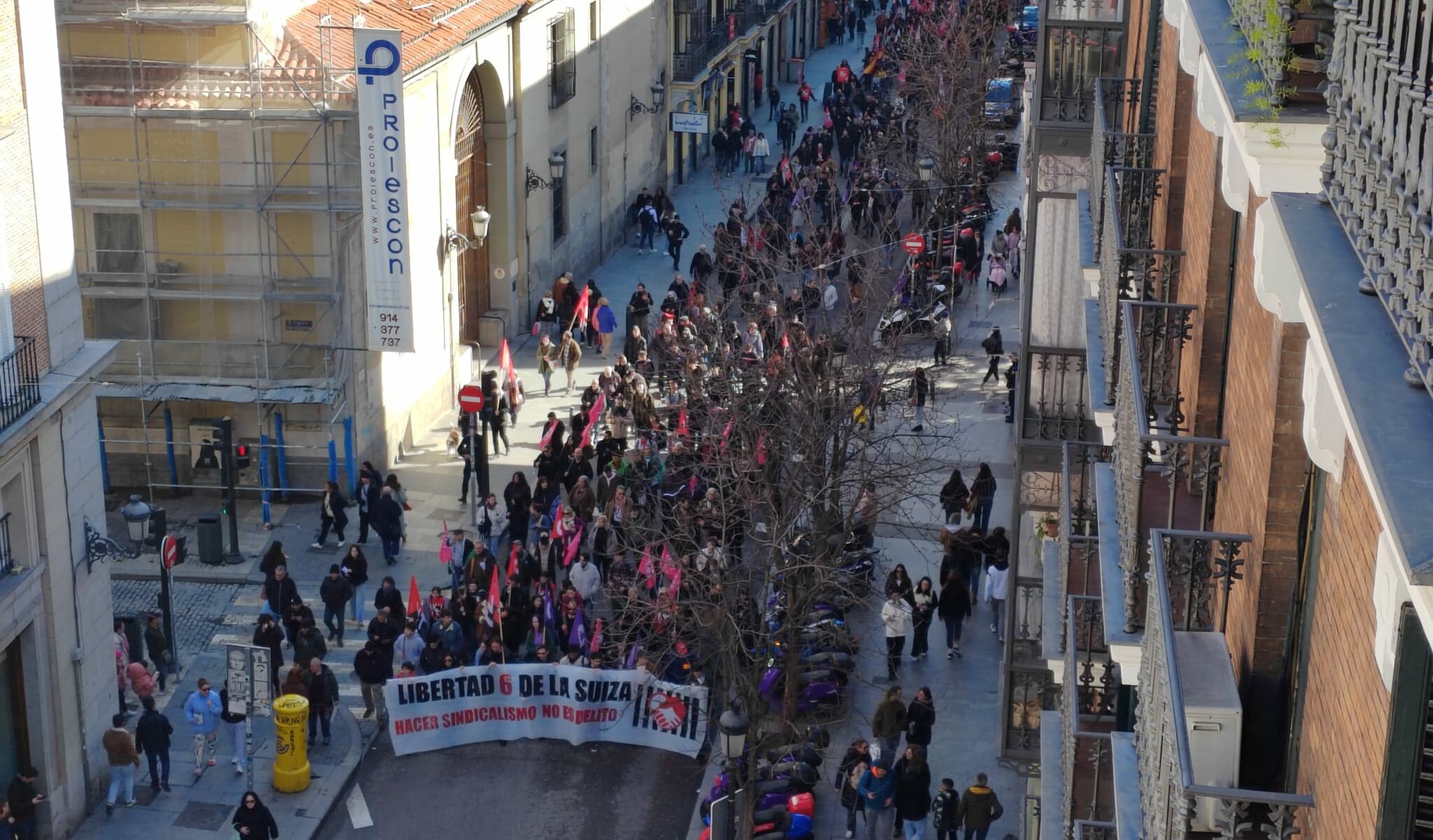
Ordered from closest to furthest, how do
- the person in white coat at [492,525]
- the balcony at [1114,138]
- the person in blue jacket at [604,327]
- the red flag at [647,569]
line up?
the balcony at [1114,138]
the red flag at [647,569]
the person in white coat at [492,525]
the person in blue jacket at [604,327]

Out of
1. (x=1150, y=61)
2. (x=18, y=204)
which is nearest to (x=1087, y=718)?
(x=1150, y=61)

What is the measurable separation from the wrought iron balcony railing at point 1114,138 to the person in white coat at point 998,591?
7.24 meters

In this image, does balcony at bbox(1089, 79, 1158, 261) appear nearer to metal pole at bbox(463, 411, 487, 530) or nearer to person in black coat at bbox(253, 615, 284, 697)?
person in black coat at bbox(253, 615, 284, 697)

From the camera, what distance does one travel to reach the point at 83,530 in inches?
874

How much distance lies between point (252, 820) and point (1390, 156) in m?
16.4

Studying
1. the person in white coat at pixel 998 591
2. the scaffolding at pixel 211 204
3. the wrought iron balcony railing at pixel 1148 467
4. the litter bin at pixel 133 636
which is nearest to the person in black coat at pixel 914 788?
the person in white coat at pixel 998 591

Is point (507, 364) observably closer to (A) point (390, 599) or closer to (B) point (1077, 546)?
(A) point (390, 599)

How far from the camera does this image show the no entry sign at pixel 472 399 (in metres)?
29.5

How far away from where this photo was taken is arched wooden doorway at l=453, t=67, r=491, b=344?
37656 millimetres

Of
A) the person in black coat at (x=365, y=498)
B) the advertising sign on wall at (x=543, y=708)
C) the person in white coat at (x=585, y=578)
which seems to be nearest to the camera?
the advertising sign on wall at (x=543, y=708)

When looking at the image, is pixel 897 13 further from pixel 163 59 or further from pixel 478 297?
pixel 163 59

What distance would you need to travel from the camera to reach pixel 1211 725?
8.73 meters

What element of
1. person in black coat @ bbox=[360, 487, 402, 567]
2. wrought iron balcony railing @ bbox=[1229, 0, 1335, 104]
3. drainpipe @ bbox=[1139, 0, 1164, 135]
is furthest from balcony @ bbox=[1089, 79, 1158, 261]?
person in black coat @ bbox=[360, 487, 402, 567]

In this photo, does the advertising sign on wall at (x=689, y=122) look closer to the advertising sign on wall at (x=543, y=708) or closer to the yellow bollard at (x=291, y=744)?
the advertising sign on wall at (x=543, y=708)
